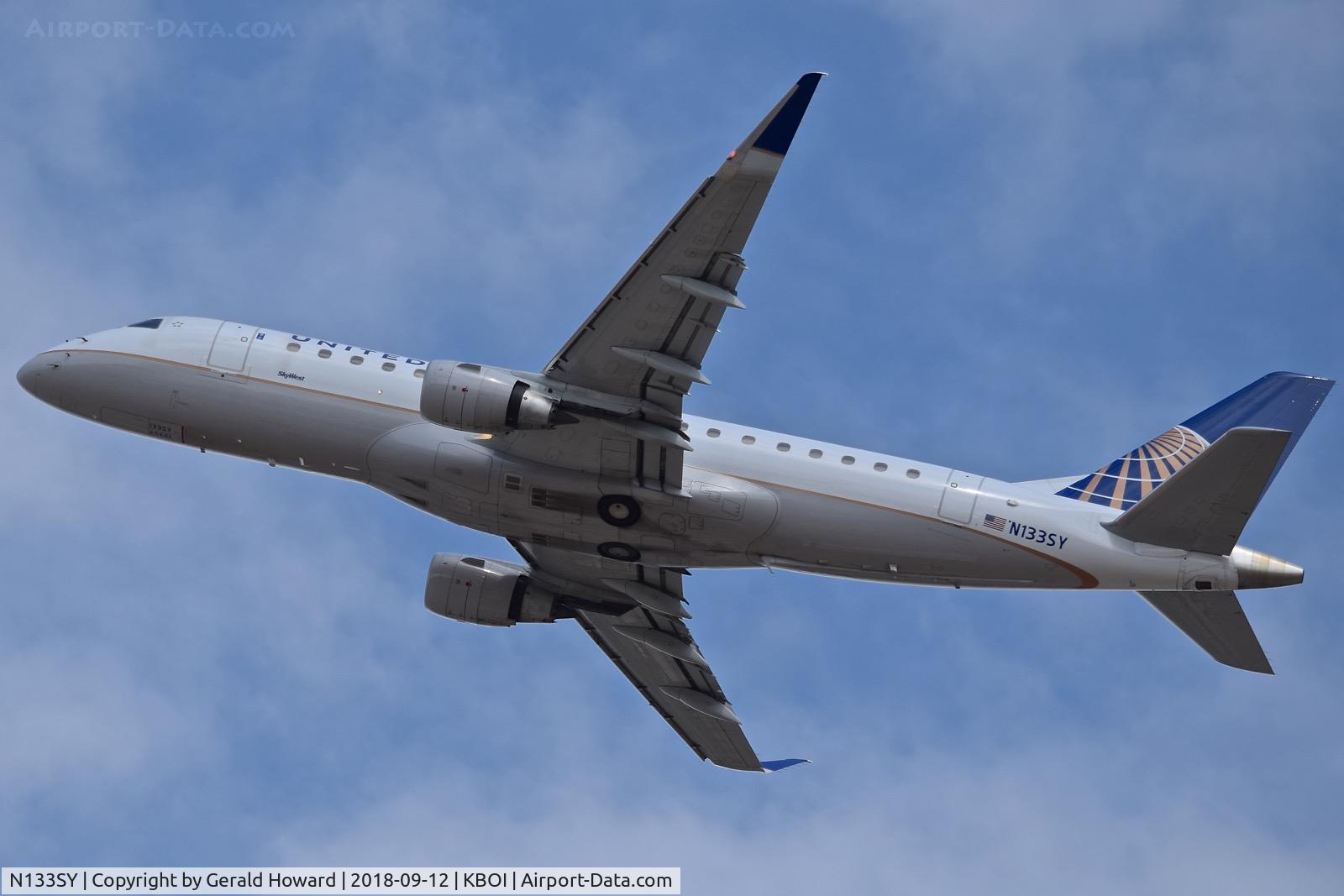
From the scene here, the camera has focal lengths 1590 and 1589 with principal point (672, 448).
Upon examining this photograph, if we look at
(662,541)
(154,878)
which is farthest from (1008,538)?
(154,878)

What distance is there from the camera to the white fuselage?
127 ft

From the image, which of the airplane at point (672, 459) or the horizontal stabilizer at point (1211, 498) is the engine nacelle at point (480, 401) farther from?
the horizontal stabilizer at point (1211, 498)

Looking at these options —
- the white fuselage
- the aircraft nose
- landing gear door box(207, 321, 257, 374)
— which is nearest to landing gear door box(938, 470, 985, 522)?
the white fuselage

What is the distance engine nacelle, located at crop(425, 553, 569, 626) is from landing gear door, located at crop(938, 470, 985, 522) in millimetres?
12663

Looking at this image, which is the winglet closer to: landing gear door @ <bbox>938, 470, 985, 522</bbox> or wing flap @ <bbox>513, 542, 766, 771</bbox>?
landing gear door @ <bbox>938, 470, 985, 522</bbox>

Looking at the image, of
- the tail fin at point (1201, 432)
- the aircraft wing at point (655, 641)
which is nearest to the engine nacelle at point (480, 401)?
the aircraft wing at point (655, 641)

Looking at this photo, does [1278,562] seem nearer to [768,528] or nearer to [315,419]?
[768,528]

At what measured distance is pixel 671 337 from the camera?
36.1 metres

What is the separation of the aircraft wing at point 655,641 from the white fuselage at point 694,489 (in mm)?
3306

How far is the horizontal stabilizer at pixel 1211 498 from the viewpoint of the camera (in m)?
35.3

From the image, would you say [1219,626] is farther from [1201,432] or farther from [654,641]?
[654,641]

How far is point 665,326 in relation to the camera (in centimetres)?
3588

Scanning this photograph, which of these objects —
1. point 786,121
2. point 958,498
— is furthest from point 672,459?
point 786,121

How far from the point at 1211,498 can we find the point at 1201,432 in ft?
24.7
